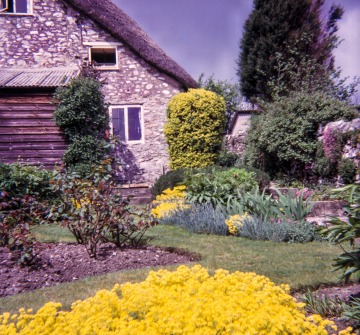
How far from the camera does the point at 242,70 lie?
2056 centimetres

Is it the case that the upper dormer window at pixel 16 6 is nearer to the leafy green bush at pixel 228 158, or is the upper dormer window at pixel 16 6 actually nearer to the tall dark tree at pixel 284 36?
the leafy green bush at pixel 228 158

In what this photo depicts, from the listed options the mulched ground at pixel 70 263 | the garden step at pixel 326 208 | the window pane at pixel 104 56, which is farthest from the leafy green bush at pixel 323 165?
the window pane at pixel 104 56

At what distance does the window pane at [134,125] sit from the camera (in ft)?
45.7

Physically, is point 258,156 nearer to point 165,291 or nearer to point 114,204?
point 114,204

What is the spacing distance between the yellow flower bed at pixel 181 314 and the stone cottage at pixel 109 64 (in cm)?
1109

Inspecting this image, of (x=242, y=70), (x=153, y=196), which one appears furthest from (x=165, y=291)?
(x=242, y=70)

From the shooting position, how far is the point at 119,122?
1395 centimetres

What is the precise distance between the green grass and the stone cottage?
22.8 feet

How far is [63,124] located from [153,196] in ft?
12.0

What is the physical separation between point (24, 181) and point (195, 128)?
628 centimetres

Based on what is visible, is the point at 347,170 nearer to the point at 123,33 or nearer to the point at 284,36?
the point at 123,33

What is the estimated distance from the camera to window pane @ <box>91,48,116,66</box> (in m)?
14.1

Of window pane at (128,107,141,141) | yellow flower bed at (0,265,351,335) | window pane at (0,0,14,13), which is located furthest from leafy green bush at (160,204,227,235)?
window pane at (0,0,14,13)

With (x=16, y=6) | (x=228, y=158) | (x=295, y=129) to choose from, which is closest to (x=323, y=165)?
(x=295, y=129)
